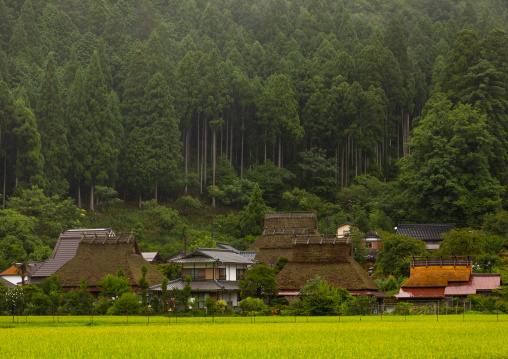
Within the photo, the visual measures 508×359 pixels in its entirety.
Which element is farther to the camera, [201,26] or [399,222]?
[201,26]

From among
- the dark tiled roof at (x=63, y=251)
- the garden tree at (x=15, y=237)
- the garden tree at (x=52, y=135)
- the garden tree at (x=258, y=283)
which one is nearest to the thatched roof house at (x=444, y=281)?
the garden tree at (x=258, y=283)

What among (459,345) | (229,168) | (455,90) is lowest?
(459,345)

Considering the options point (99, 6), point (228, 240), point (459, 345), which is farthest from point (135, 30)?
point (459, 345)

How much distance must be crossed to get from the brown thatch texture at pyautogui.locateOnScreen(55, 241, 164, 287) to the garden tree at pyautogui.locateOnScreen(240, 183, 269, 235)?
17.7m

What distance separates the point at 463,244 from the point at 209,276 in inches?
755

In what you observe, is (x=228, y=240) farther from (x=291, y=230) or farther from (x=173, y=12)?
(x=173, y=12)

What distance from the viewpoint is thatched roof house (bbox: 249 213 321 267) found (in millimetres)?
57938

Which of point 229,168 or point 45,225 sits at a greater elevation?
point 229,168

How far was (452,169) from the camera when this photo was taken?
63500mm

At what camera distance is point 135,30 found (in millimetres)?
99938

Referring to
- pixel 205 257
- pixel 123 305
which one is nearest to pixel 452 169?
pixel 205 257

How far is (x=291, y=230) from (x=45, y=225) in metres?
21.1

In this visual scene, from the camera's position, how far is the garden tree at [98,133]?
6669cm

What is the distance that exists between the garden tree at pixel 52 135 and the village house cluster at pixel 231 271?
1262 cm
